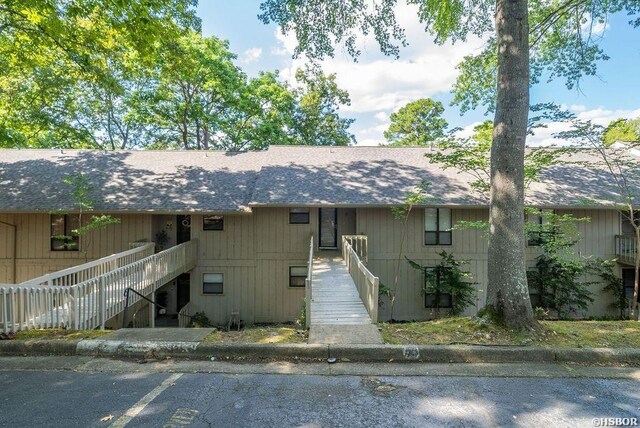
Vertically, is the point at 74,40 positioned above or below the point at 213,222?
above

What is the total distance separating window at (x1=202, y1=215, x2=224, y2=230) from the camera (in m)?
13.1

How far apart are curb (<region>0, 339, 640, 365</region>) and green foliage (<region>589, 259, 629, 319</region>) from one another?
10.4m

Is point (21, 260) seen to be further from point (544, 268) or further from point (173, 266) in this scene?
point (544, 268)

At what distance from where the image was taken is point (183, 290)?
45.7 feet

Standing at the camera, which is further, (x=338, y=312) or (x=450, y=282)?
(x=450, y=282)

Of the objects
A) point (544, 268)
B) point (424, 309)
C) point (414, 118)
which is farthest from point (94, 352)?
point (414, 118)

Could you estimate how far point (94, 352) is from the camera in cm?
431

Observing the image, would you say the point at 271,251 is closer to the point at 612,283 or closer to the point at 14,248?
the point at 14,248

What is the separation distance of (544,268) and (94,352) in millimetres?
13536

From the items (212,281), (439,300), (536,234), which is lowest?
(439,300)

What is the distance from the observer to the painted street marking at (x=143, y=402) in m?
2.94

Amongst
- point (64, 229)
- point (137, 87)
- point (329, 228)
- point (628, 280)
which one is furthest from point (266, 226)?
point (137, 87)

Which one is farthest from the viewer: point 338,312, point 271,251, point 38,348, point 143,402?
point 271,251

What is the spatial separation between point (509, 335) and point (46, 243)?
15.2 m
